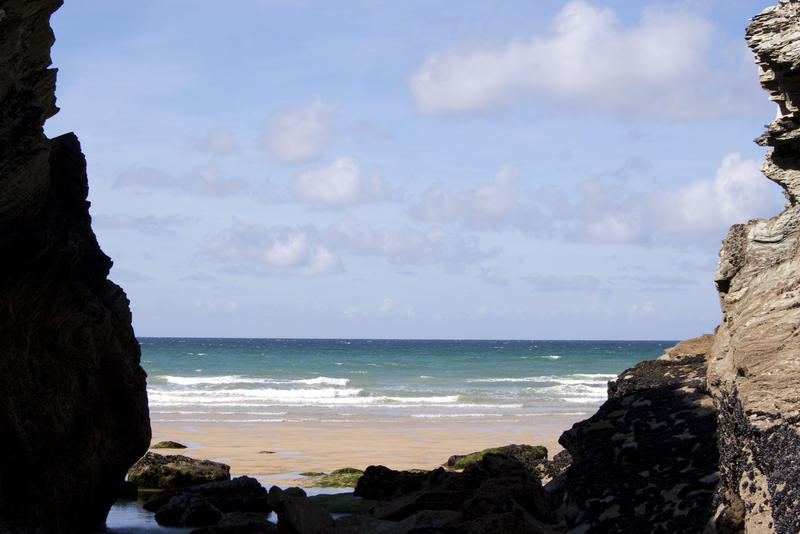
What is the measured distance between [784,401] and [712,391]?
91.2 inches

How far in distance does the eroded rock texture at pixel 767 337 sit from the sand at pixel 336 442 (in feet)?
24.9

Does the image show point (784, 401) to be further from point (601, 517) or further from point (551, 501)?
point (551, 501)

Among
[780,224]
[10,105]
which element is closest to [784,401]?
[780,224]

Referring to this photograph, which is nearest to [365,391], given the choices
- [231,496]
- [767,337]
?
[231,496]

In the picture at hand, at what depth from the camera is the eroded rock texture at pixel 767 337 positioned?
268 inches

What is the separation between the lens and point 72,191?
9438mm

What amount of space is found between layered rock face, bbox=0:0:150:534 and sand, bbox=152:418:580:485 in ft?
14.2

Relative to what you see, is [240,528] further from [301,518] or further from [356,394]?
[356,394]

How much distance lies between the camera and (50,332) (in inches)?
344

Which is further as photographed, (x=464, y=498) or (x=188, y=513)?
(x=188, y=513)

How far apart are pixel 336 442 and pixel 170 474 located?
6830 millimetres

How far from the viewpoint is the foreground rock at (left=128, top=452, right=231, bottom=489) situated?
1252cm

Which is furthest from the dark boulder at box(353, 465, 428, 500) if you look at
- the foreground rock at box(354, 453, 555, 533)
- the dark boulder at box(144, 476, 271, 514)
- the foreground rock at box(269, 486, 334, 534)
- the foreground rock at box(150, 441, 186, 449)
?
the foreground rock at box(150, 441, 186, 449)

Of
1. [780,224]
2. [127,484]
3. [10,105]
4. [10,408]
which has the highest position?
[10,105]
